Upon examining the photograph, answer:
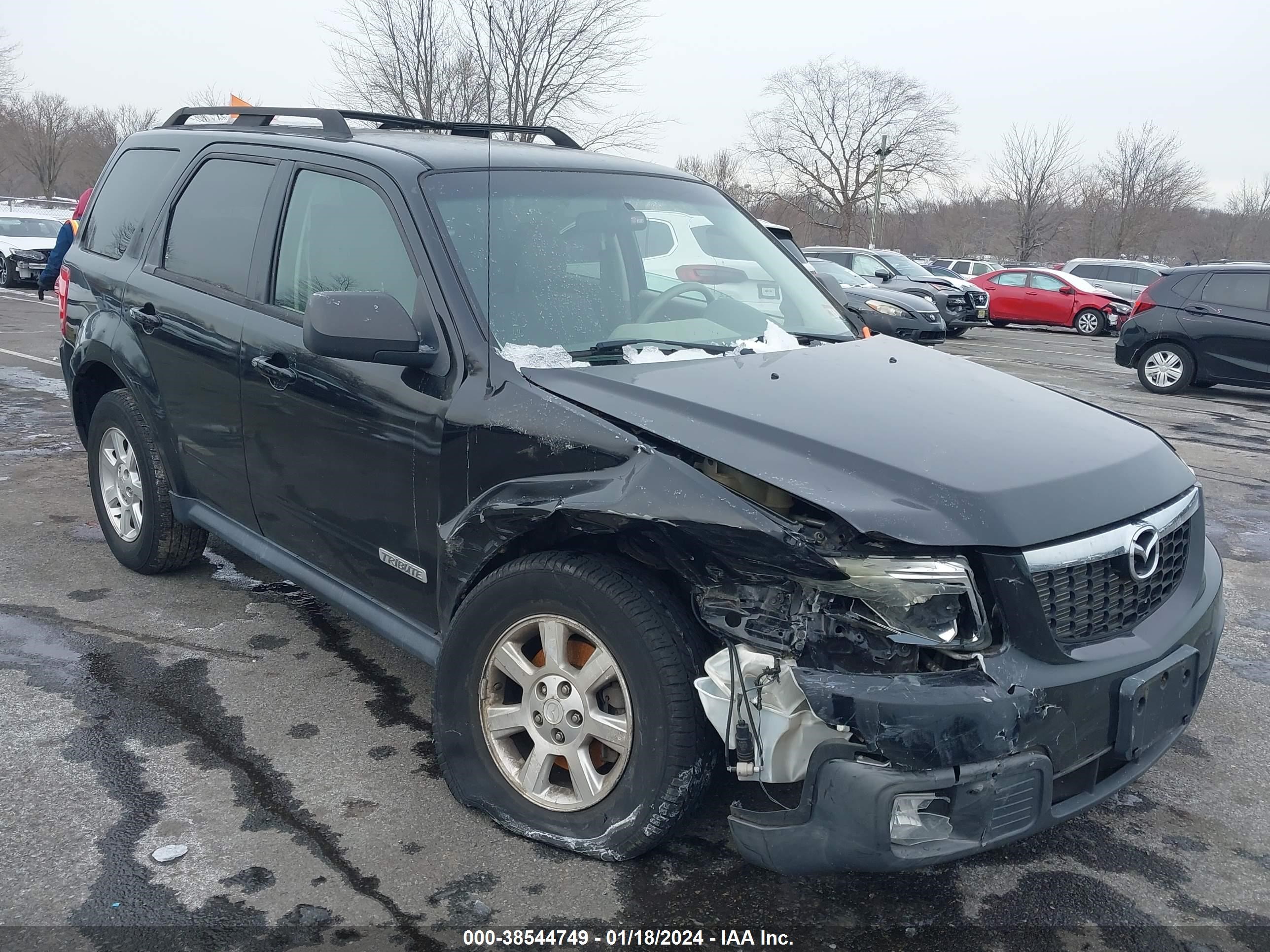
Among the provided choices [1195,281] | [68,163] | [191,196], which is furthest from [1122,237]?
[68,163]

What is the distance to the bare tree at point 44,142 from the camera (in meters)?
60.8

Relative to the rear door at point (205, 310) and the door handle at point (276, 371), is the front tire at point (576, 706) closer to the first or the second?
the door handle at point (276, 371)

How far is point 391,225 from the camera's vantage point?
3191mm

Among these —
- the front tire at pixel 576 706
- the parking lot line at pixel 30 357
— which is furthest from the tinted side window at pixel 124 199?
the parking lot line at pixel 30 357

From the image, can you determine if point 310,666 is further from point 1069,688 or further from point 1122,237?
point 1122,237

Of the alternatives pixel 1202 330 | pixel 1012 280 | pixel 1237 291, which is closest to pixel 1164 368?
pixel 1202 330

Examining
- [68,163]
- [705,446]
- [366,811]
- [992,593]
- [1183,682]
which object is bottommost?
[366,811]

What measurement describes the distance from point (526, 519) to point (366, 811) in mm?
1026

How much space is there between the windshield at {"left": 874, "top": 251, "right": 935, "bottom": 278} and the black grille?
1862cm

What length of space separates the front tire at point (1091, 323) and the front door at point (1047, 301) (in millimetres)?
186

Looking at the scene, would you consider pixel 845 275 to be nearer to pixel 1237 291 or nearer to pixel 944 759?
pixel 1237 291

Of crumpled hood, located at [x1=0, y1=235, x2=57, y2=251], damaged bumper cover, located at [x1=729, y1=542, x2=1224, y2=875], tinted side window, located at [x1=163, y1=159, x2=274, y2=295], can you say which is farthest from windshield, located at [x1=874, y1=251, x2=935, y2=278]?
damaged bumper cover, located at [x1=729, y1=542, x2=1224, y2=875]

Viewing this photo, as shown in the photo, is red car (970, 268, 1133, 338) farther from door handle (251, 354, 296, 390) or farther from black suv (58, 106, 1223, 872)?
door handle (251, 354, 296, 390)

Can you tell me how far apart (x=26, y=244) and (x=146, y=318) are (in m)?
20.0
